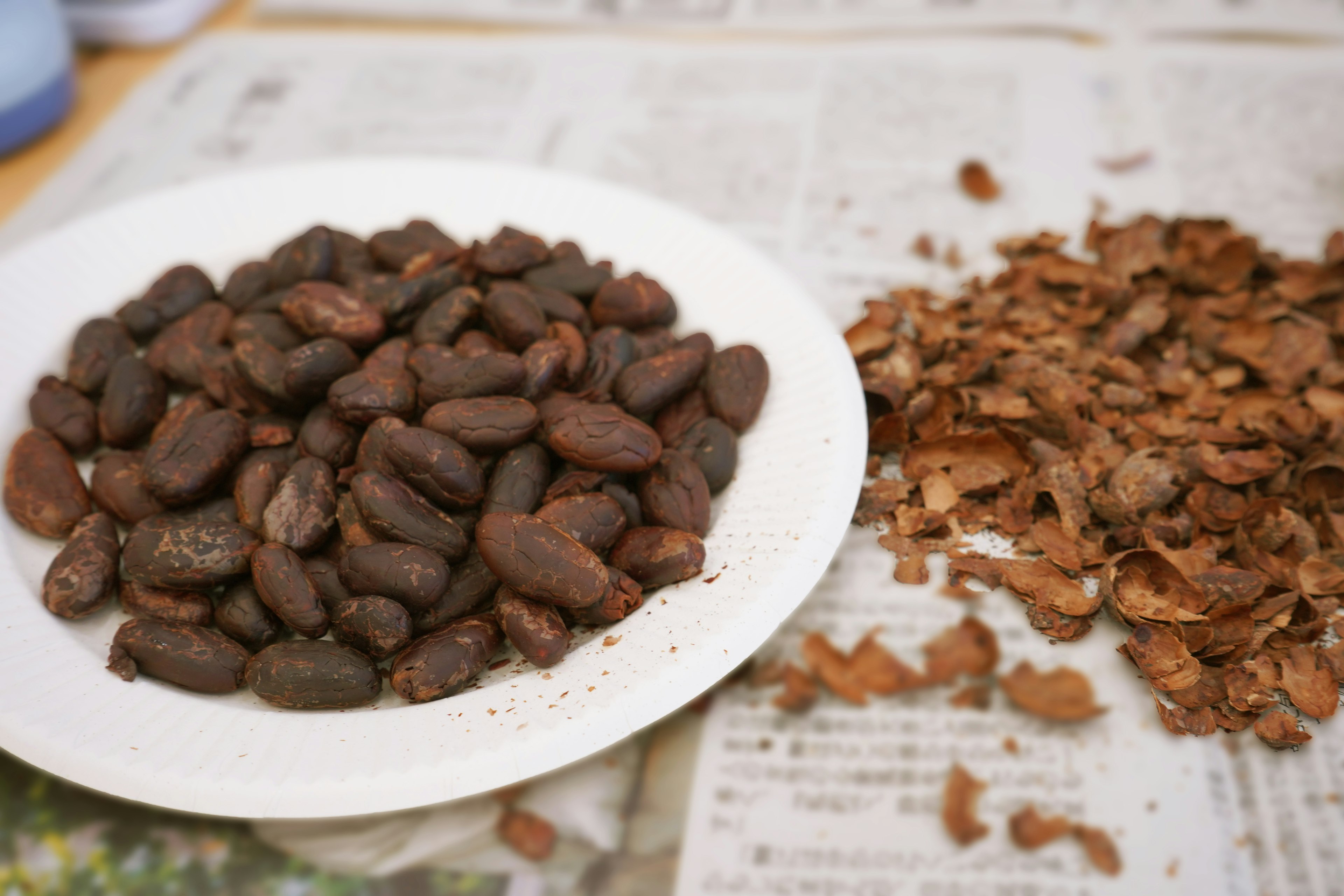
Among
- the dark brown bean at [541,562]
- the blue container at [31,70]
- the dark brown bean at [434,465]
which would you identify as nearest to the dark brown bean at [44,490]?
the dark brown bean at [434,465]

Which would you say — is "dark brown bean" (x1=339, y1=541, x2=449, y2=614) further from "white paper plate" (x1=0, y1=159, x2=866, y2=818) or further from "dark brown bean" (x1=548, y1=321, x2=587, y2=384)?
"dark brown bean" (x1=548, y1=321, x2=587, y2=384)

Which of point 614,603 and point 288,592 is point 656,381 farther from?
point 288,592

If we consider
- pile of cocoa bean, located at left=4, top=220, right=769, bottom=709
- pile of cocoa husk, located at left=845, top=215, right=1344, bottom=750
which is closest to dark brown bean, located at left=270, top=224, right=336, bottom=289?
pile of cocoa bean, located at left=4, top=220, right=769, bottom=709

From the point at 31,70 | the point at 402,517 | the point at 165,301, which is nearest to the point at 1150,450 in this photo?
the point at 402,517

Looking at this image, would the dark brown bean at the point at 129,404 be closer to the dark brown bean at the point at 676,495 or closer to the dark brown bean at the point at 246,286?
the dark brown bean at the point at 246,286

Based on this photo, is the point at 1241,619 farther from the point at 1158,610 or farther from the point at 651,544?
the point at 651,544

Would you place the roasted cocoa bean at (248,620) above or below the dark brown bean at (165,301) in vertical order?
below

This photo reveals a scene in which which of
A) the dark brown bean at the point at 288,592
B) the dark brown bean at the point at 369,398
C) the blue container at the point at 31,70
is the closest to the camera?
the dark brown bean at the point at 288,592

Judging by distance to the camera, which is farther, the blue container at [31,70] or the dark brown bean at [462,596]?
the blue container at [31,70]
